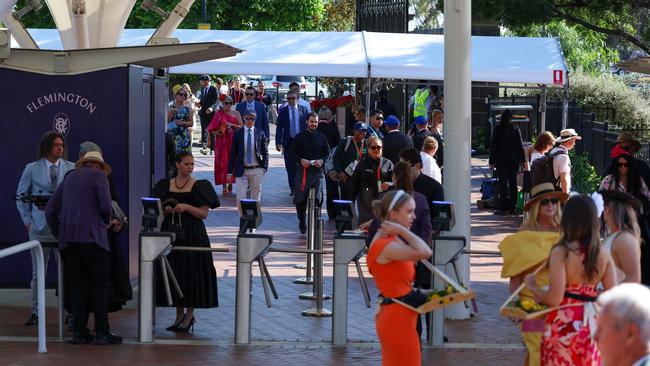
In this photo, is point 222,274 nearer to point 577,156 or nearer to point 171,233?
point 171,233

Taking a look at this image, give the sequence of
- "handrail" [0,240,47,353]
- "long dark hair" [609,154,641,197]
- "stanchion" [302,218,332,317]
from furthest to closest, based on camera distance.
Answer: "stanchion" [302,218,332,317]
"long dark hair" [609,154,641,197]
"handrail" [0,240,47,353]

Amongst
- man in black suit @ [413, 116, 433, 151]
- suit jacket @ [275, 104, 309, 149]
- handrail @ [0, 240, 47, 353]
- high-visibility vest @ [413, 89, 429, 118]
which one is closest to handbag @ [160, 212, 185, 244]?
handrail @ [0, 240, 47, 353]

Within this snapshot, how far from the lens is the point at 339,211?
437 inches

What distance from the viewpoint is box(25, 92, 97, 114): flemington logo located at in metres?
12.4

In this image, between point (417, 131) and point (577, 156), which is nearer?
point (417, 131)

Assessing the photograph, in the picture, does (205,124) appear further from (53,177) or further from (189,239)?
(189,239)

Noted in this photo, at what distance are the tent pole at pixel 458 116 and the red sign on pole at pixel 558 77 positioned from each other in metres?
9.33

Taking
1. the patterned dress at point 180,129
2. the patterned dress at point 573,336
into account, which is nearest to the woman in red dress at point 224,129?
the patterned dress at point 180,129

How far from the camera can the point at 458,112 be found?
1201 centimetres

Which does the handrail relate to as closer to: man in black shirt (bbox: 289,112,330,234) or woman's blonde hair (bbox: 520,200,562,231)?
woman's blonde hair (bbox: 520,200,562,231)

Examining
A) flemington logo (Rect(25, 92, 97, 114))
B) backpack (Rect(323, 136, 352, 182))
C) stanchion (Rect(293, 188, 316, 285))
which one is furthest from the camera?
backpack (Rect(323, 136, 352, 182))

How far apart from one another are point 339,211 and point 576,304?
14.6ft

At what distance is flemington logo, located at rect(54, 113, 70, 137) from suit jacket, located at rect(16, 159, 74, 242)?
967mm

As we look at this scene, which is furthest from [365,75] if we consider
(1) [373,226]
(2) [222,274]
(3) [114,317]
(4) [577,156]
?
(1) [373,226]
